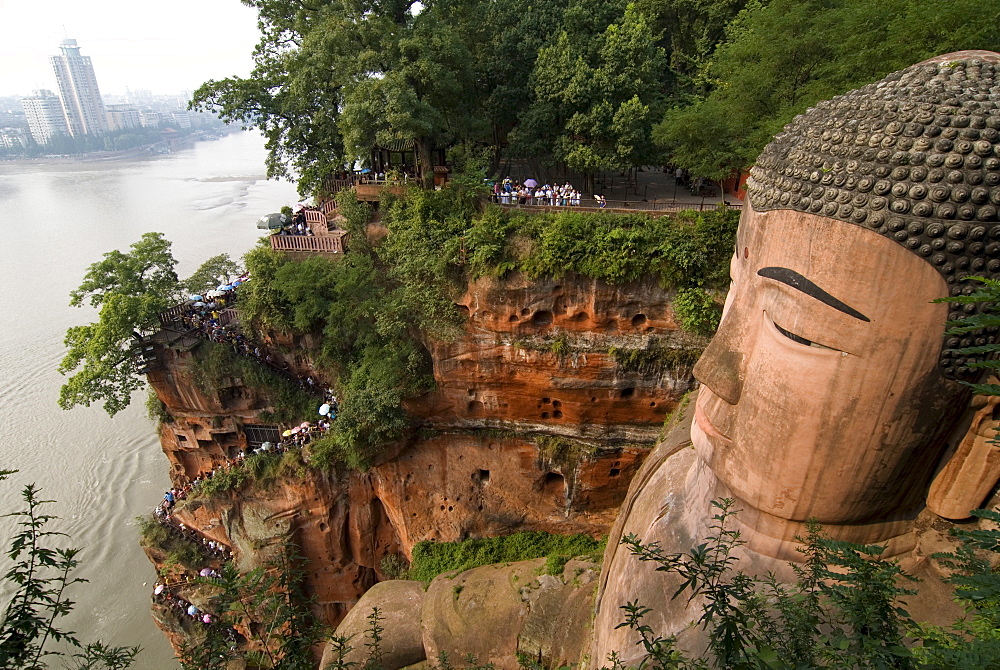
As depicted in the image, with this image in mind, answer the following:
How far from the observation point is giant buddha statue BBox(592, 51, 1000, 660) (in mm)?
4234

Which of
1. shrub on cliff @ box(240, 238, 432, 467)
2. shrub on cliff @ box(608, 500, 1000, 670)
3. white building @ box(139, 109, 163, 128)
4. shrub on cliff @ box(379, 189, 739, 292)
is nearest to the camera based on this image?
shrub on cliff @ box(608, 500, 1000, 670)

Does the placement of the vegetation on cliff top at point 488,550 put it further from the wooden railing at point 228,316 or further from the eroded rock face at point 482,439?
the wooden railing at point 228,316

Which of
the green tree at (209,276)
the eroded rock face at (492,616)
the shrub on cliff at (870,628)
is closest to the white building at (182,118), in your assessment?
the green tree at (209,276)

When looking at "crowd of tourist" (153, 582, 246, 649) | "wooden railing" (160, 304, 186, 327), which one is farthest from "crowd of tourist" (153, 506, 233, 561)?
"wooden railing" (160, 304, 186, 327)

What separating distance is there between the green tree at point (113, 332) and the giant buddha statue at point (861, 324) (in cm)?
1340

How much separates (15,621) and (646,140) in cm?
1453

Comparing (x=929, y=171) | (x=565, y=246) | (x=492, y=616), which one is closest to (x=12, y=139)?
(x=565, y=246)

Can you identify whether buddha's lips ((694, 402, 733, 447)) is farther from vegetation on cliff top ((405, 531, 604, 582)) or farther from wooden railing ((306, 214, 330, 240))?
wooden railing ((306, 214, 330, 240))

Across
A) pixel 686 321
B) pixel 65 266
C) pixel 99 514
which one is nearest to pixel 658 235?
pixel 686 321

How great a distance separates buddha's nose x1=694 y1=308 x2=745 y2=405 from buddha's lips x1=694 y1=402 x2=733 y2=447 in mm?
370

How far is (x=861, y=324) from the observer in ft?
14.7

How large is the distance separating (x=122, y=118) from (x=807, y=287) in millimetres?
142583

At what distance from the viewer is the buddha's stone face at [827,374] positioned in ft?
14.4

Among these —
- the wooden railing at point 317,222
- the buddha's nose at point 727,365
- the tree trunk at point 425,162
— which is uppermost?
the tree trunk at point 425,162
